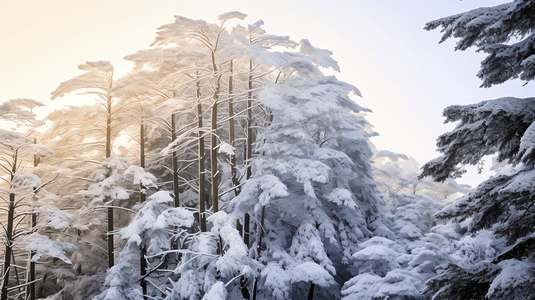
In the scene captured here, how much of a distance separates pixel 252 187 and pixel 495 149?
8.01 metres

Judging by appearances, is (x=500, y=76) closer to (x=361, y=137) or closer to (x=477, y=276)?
(x=477, y=276)

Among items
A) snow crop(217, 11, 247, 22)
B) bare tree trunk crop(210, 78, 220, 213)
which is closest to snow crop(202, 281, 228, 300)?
bare tree trunk crop(210, 78, 220, 213)

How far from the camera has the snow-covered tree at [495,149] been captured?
12.3 feet

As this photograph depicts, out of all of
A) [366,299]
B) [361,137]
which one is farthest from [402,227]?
[366,299]

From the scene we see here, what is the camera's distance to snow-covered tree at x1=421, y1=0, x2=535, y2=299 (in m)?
3.76

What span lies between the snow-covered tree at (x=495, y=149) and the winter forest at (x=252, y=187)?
0.06 feet

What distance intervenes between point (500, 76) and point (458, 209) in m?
2.02

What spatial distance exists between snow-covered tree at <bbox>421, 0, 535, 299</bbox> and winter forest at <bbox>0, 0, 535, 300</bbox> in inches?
0.8

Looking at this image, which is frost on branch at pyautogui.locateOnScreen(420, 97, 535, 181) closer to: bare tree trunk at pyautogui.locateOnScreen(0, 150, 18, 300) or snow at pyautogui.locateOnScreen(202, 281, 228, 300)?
snow at pyautogui.locateOnScreen(202, 281, 228, 300)

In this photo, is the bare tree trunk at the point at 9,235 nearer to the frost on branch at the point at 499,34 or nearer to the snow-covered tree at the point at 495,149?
the snow-covered tree at the point at 495,149

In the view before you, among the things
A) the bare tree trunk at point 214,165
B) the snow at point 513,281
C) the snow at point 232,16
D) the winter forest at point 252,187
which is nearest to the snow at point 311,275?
the winter forest at point 252,187

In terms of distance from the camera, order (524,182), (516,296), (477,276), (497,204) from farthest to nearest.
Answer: (497,204), (477,276), (524,182), (516,296)

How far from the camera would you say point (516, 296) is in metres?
3.27

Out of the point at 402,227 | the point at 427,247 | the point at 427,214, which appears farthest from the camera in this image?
the point at 427,214
